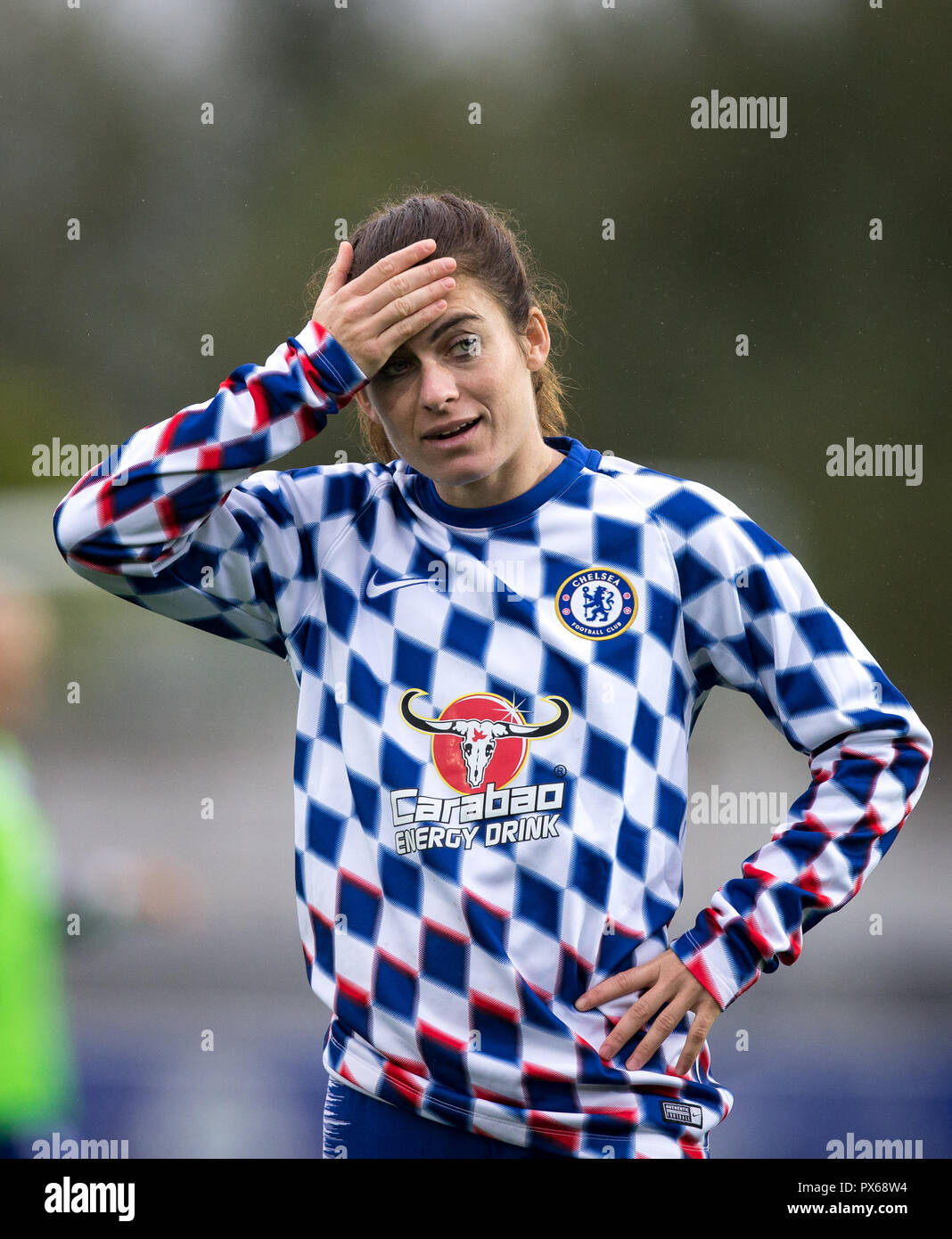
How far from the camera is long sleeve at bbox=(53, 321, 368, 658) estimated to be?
5.34ft

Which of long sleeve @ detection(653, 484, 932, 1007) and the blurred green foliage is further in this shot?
the blurred green foliage

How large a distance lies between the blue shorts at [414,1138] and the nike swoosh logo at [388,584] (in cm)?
64

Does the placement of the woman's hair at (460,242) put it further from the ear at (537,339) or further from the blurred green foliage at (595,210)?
the blurred green foliage at (595,210)

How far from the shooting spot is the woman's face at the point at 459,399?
5.56ft

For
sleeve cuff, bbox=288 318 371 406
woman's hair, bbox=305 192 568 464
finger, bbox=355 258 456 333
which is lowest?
sleeve cuff, bbox=288 318 371 406

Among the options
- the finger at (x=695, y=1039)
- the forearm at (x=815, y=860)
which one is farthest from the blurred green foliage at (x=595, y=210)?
the finger at (x=695, y=1039)

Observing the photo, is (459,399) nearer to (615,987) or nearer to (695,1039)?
(615,987)

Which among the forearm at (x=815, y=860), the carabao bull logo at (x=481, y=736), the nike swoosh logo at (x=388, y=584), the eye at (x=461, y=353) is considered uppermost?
the eye at (x=461, y=353)

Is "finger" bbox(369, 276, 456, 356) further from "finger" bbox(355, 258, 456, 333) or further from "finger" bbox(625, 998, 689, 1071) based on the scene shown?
"finger" bbox(625, 998, 689, 1071)

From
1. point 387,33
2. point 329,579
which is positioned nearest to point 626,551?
point 329,579

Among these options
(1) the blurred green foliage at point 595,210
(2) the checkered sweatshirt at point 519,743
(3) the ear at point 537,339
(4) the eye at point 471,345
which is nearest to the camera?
(2) the checkered sweatshirt at point 519,743

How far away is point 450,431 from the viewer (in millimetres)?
1703

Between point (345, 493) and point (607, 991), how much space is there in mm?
735

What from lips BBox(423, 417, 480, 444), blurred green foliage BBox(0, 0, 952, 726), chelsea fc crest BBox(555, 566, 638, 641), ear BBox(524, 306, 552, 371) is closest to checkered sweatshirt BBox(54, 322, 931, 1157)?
chelsea fc crest BBox(555, 566, 638, 641)
